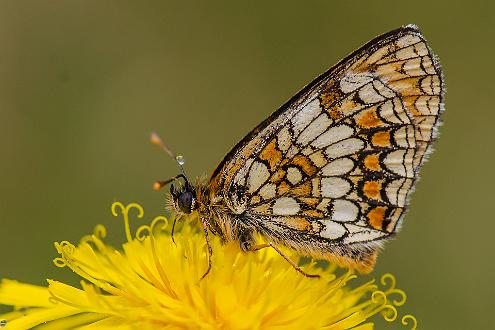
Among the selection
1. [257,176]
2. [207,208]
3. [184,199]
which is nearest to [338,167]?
[257,176]

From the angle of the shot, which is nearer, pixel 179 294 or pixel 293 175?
pixel 179 294

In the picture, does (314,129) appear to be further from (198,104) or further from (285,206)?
(198,104)

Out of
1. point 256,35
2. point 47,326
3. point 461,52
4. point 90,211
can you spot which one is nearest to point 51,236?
point 90,211

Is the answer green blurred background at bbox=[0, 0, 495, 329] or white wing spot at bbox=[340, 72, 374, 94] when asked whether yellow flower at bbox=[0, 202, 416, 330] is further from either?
green blurred background at bbox=[0, 0, 495, 329]

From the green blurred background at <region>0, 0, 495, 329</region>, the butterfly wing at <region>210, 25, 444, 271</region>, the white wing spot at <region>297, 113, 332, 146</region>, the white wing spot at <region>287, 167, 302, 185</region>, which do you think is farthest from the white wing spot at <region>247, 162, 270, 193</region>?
the green blurred background at <region>0, 0, 495, 329</region>

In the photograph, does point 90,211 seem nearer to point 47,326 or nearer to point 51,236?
point 51,236

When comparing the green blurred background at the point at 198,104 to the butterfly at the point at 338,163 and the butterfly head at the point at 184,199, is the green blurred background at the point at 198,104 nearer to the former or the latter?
the butterfly head at the point at 184,199
